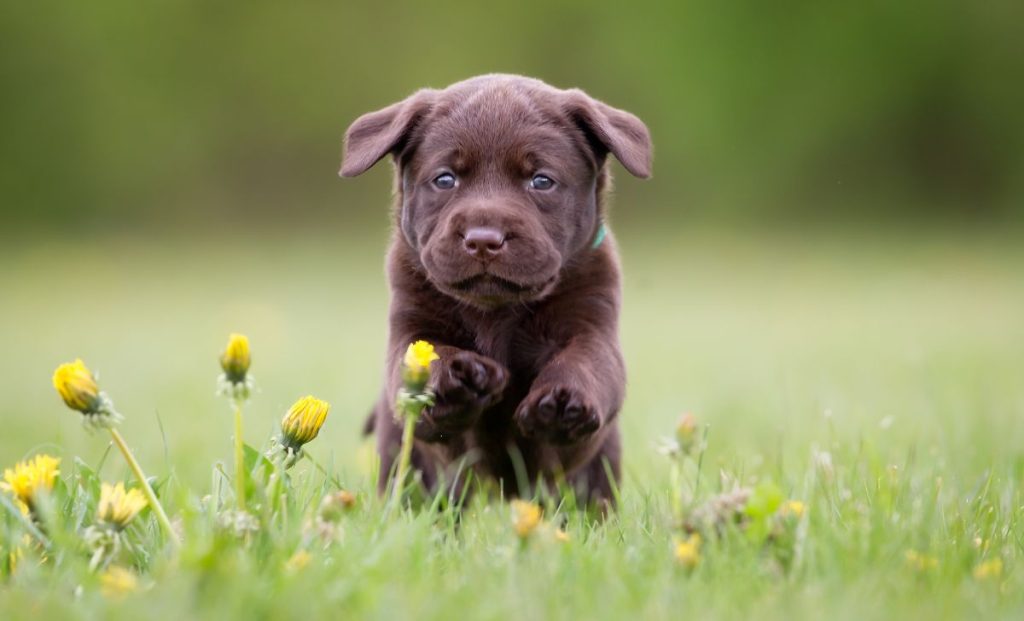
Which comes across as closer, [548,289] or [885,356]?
[548,289]

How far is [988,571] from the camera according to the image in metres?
2.26

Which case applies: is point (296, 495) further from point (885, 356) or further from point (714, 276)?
point (714, 276)

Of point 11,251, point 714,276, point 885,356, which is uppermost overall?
point 885,356

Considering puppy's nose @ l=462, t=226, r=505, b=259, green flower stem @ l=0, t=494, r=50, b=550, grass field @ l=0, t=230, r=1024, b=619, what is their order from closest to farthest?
grass field @ l=0, t=230, r=1024, b=619 → green flower stem @ l=0, t=494, r=50, b=550 → puppy's nose @ l=462, t=226, r=505, b=259

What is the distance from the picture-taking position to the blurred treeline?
2009 centimetres

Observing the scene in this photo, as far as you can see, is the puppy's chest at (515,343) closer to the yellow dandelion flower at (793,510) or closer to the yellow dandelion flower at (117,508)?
the yellow dandelion flower at (793,510)

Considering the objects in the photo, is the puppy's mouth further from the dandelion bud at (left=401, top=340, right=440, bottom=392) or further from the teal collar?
the dandelion bud at (left=401, top=340, right=440, bottom=392)

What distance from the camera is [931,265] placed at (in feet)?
48.8

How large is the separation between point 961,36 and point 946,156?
1.93m

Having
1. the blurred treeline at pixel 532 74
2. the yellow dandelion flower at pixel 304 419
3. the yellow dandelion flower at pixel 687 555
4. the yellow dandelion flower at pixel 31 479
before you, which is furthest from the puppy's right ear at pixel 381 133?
the blurred treeline at pixel 532 74

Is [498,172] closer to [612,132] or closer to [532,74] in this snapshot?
[612,132]

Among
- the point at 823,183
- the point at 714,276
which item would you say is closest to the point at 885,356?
the point at 714,276

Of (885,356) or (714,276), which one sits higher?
(885,356)

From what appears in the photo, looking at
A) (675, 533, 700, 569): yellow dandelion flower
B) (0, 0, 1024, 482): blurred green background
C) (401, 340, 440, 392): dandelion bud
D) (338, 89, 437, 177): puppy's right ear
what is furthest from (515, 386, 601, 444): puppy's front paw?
(0, 0, 1024, 482): blurred green background
